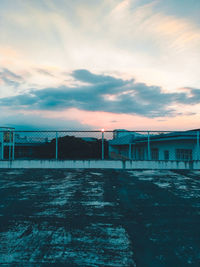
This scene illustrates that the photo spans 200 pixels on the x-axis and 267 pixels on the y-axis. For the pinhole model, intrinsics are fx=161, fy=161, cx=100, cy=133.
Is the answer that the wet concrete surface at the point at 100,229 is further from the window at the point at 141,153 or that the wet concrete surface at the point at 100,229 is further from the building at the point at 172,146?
the window at the point at 141,153

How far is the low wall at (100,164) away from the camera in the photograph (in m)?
8.81

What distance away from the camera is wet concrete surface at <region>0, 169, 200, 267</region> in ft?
6.10

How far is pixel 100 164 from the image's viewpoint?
8.92 m

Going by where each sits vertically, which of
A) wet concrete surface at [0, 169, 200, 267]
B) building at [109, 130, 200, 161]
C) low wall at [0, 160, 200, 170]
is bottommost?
wet concrete surface at [0, 169, 200, 267]

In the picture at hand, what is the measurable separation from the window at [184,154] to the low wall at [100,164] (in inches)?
169

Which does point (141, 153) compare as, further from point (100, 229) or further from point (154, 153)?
point (100, 229)

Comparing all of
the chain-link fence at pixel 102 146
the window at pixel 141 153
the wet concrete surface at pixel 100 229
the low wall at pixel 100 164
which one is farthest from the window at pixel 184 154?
the wet concrete surface at pixel 100 229

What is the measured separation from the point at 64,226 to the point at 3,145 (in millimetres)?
9063

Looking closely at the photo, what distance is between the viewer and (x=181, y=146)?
13.6m

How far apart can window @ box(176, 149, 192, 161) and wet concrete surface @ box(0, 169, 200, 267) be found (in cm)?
969

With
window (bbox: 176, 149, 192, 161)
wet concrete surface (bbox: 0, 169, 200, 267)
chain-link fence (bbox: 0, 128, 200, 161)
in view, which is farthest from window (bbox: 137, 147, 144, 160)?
wet concrete surface (bbox: 0, 169, 200, 267)

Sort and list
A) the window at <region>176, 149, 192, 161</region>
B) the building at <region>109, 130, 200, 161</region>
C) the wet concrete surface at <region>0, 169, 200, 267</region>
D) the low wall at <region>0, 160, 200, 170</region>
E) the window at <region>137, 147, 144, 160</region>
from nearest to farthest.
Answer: the wet concrete surface at <region>0, 169, 200, 267</region>, the low wall at <region>0, 160, 200, 170</region>, the building at <region>109, 130, 200, 161</region>, the window at <region>176, 149, 192, 161</region>, the window at <region>137, 147, 144, 160</region>

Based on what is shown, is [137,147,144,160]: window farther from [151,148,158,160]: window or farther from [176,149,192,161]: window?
[176,149,192,161]: window

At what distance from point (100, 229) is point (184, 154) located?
507 inches
